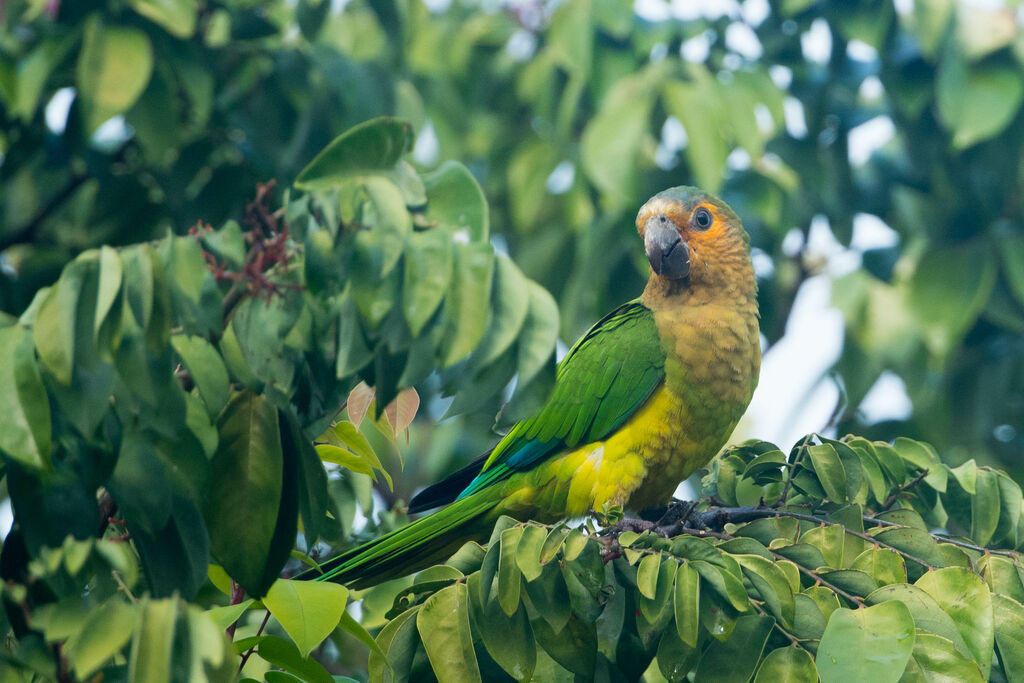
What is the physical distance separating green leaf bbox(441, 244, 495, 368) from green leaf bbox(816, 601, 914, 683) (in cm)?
77

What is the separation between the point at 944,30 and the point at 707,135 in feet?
4.01

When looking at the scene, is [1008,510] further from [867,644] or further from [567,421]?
[567,421]

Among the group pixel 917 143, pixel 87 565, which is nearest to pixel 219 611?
pixel 87 565

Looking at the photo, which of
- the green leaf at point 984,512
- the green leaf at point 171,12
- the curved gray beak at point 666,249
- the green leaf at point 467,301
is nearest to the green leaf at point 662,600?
the green leaf at point 467,301

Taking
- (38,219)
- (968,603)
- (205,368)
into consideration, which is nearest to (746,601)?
(968,603)

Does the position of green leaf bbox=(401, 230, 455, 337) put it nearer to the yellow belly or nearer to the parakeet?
the parakeet

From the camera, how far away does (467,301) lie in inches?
64.6

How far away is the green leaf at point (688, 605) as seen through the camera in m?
1.58

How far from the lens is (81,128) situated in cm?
336

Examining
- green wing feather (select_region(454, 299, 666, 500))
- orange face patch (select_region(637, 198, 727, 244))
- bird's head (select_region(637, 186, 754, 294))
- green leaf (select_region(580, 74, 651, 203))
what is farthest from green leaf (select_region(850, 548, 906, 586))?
green leaf (select_region(580, 74, 651, 203))

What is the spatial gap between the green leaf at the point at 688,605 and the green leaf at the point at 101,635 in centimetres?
89

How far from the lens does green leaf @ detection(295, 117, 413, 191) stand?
1770 mm

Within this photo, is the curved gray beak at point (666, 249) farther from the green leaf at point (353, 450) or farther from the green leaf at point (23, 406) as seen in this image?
the green leaf at point (23, 406)

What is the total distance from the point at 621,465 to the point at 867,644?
53.9 inches
